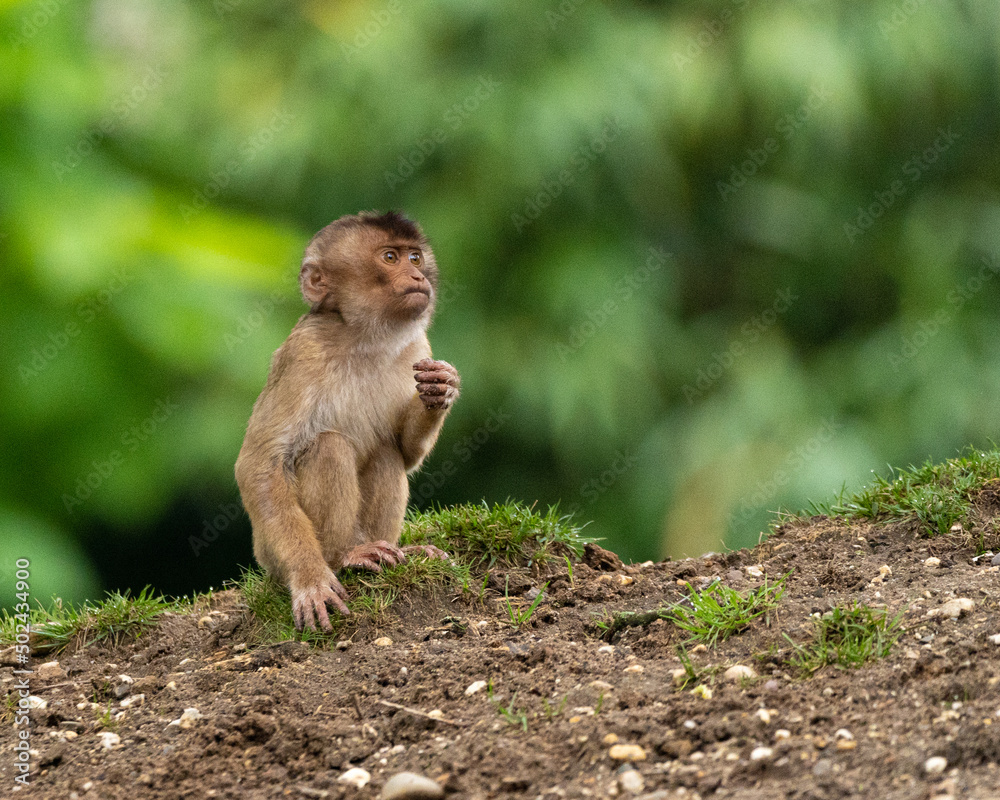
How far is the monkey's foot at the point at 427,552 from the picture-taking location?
205 inches

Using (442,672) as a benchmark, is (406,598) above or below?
above

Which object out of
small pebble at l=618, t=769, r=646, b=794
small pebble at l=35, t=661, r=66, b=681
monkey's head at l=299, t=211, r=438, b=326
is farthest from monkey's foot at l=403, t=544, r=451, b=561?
small pebble at l=618, t=769, r=646, b=794

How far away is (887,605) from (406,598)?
1994 mm

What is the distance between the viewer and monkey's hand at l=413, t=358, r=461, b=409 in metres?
5.26

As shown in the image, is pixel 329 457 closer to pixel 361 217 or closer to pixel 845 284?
pixel 361 217

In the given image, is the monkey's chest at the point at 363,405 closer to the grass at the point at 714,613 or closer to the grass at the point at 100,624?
the grass at the point at 100,624

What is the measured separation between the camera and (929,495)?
5059mm

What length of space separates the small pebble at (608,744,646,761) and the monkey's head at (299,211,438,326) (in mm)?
2631

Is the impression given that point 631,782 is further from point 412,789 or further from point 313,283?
point 313,283

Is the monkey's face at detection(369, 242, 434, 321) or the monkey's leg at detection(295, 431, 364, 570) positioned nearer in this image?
the monkey's leg at detection(295, 431, 364, 570)

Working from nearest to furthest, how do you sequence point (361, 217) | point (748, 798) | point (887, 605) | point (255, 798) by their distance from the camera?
point (748, 798)
point (255, 798)
point (887, 605)
point (361, 217)

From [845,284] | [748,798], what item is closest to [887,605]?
[748,798]

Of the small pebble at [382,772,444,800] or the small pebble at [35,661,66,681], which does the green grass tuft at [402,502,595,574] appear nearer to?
the small pebble at [35,661,66,681]

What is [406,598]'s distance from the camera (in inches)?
197
